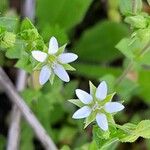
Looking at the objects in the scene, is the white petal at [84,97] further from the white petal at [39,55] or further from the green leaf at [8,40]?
the green leaf at [8,40]

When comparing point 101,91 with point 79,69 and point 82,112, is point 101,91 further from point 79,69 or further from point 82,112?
point 79,69

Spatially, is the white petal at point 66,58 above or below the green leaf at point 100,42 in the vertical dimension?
above

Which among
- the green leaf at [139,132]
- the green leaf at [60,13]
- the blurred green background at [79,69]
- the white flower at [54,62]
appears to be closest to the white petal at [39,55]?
the white flower at [54,62]

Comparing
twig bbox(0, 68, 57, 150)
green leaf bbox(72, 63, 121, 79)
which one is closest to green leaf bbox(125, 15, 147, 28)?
twig bbox(0, 68, 57, 150)

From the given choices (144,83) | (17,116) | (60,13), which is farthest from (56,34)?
(144,83)

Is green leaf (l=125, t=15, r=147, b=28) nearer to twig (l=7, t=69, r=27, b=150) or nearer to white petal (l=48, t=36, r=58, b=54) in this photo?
white petal (l=48, t=36, r=58, b=54)

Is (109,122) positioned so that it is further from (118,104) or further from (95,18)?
(95,18)
